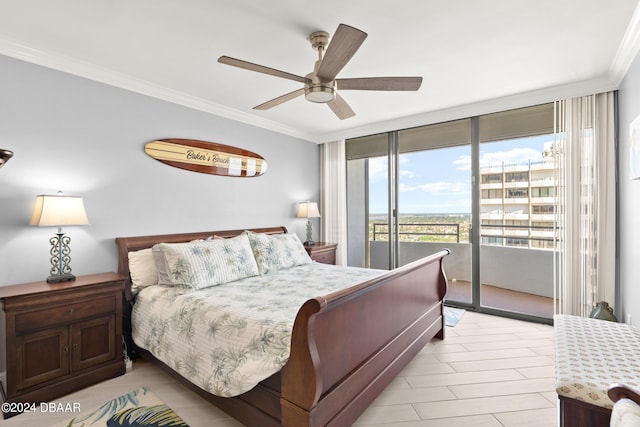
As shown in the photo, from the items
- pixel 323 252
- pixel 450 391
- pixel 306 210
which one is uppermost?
pixel 306 210

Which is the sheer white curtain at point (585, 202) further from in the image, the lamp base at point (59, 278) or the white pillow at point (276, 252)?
the lamp base at point (59, 278)

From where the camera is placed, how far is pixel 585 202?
321 centimetres

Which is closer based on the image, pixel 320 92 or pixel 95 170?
pixel 320 92

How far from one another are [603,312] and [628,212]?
928 mm

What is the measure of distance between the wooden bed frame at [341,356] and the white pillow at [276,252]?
127 centimetres

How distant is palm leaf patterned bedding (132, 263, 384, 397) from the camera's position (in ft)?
5.67

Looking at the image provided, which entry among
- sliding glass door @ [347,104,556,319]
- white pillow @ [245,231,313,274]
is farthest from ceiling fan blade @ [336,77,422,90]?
sliding glass door @ [347,104,556,319]

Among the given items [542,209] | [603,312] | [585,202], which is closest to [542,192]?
[542,209]

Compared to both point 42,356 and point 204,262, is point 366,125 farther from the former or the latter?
point 42,356

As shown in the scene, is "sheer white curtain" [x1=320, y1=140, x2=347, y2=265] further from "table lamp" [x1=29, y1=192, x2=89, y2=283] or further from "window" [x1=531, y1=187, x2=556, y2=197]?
"table lamp" [x1=29, y1=192, x2=89, y2=283]

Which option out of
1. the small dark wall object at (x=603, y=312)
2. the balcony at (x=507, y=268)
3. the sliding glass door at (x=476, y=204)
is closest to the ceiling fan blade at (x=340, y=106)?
the sliding glass door at (x=476, y=204)

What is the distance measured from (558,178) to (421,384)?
264 centimetres

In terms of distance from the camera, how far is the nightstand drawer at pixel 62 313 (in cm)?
208

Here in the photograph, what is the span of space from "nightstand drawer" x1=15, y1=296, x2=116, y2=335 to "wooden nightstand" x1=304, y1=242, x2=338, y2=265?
2.49 m
